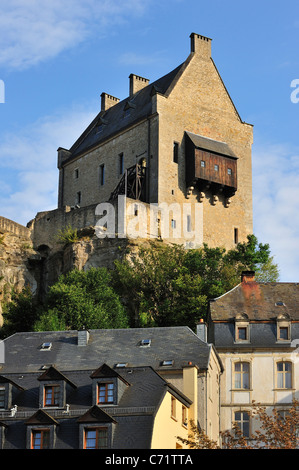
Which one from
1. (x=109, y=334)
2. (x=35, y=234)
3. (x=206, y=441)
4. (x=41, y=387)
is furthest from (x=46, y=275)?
(x=206, y=441)

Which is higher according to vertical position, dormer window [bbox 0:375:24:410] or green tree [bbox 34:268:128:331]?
green tree [bbox 34:268:128:331]

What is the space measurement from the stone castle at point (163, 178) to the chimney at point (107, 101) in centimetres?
604

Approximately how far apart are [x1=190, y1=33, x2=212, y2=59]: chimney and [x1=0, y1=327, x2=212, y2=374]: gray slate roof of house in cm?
3183

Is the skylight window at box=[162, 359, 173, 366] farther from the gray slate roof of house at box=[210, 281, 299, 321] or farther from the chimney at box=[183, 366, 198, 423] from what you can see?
the gray slate roof of house at box=[210, 281, 299, 321]

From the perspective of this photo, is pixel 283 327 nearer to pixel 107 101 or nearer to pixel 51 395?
pixel 51 395

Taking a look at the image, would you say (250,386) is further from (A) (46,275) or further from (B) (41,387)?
(A) (46,275)

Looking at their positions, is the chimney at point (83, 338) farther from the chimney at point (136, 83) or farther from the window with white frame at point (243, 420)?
the chimney at point (136, 83)

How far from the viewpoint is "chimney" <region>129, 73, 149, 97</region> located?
72.8m

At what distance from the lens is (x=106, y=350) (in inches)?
1523

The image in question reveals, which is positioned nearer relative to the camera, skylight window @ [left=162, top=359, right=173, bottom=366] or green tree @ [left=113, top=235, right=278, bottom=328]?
skylight window @ [left=162, top=359, right=173, bottom=366]

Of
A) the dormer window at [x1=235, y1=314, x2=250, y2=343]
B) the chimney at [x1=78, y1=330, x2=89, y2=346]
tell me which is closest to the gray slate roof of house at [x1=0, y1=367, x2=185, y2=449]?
the chimney at [x1=78, y1=330, x2=89, y2=346]

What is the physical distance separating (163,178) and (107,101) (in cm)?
1769

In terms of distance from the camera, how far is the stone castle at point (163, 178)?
194 feet

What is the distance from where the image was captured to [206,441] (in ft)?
98.2
